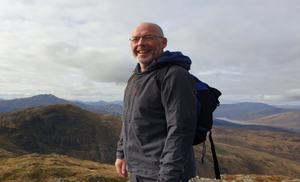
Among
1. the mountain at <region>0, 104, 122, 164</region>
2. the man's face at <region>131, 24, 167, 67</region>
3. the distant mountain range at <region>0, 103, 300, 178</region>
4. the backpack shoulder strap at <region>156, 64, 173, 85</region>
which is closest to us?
the backpack shoulder strap at <region>156, 64, 173, 85</region>

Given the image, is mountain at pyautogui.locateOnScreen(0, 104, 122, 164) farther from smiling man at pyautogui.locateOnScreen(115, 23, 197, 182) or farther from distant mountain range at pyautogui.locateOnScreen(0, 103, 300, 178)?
smiling man at pyautogui.locateOnScreen(115, 23, 197, 182)

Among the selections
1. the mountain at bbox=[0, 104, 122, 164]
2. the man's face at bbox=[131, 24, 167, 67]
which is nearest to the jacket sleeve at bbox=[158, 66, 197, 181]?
the man's face at bbox=[131, 24, 167, 67]

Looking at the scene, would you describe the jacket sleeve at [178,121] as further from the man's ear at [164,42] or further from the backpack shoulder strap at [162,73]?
the man's ear at [164,42]

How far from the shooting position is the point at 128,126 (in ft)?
12.7

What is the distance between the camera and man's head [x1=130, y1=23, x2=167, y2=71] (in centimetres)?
372

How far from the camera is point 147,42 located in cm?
373

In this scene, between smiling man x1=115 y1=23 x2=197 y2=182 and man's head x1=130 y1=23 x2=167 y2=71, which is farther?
man's head x1=130 y1=23 x2=167 y2=71

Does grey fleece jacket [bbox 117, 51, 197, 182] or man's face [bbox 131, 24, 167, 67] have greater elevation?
man's face [bbox 131, 24, 167, 67]

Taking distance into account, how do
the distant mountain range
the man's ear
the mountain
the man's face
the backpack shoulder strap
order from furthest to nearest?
the distant mountain range, the mountain, the man's ear, the man's face, the backpack shoulder strap

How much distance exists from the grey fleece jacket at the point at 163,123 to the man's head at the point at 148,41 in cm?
26

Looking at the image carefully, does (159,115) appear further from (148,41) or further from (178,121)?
(148,41)

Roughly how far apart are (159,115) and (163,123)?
18 cm

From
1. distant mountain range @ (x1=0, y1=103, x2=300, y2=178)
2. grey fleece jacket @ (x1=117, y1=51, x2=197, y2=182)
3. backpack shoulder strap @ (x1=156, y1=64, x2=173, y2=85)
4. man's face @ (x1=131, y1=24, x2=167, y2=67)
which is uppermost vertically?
man's face @ (x1=131, y1=24, x2=167, y2=67)

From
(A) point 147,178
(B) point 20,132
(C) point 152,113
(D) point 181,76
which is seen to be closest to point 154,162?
(A) point 147,178
